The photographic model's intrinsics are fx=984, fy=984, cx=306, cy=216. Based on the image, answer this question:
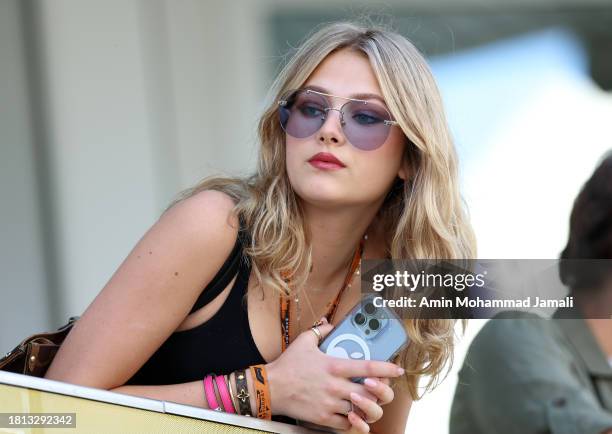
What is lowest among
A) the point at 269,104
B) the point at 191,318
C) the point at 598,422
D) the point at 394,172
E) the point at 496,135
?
the point at 598,422

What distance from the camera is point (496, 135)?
6164 millimetres

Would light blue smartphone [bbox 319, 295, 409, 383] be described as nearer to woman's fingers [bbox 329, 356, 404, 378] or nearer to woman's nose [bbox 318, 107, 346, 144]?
woman's fingers [bbox 329, 356, 404, 378]

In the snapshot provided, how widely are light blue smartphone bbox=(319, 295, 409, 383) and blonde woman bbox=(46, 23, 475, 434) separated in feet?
0.12

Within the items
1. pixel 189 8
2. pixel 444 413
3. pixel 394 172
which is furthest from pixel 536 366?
pixel 189 8

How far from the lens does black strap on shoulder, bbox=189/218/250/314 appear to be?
2342 millimetres

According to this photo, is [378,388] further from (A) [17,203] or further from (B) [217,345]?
(A) [17,203]

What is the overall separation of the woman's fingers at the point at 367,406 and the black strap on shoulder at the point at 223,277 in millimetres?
455

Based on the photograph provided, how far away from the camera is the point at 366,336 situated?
84.7 inches

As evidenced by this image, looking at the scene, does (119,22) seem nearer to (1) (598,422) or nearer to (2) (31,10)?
(2) (31,10)

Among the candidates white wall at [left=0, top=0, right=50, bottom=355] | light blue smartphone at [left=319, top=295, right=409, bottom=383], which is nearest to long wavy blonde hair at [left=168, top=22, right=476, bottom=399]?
light blue smartphone at [left=319, top=295, right=409, bottom=383]

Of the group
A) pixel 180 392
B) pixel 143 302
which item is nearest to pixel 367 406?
pixel 180 392

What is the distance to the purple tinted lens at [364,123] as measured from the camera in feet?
7.70

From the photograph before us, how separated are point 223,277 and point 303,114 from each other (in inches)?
17.3

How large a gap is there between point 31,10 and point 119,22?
458mm
